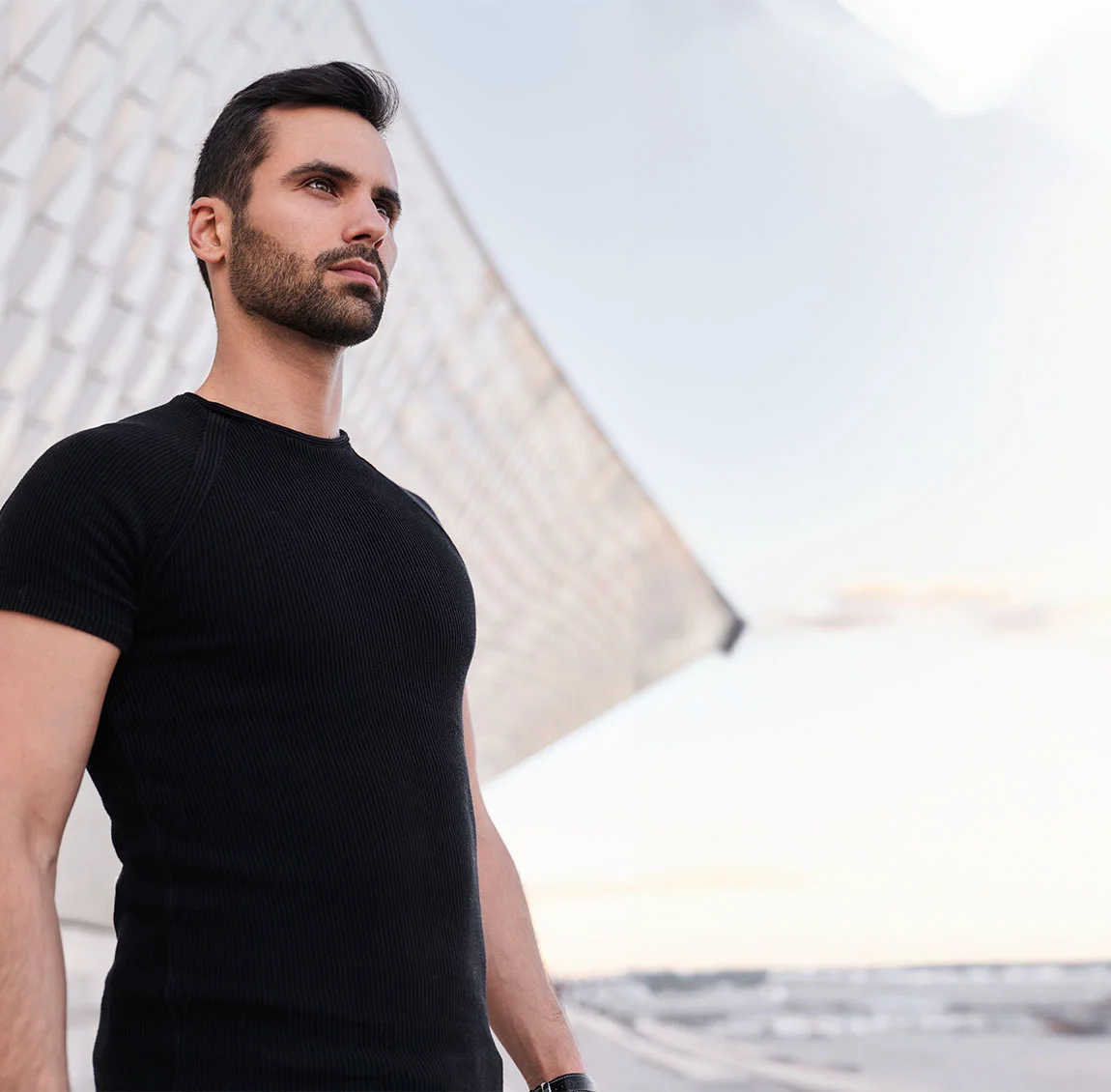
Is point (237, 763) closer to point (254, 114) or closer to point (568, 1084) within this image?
point (568, 1084)

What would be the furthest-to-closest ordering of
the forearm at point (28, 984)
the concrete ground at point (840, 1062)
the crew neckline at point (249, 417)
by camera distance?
1. the concrete ground at point (840, 1062)
2. the crew neckline at point (249, 417)
3. the forearm at point (28, 984)

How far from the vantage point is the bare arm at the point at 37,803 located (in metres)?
0.65

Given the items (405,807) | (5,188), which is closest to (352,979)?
(405,807)

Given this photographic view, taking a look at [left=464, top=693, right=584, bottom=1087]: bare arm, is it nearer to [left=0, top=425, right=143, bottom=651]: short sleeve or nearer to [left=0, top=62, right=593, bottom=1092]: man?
[left=0, top=62, right=593, bottom=1092]: man

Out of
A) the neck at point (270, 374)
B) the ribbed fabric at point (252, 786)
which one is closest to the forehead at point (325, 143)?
the neck at point (270, 374)

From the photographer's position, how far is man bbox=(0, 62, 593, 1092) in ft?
2.25

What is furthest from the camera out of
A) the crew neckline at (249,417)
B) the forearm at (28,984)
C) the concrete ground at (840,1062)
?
the concrete ground at (840,1062)

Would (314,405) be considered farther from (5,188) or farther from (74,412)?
(74,412)

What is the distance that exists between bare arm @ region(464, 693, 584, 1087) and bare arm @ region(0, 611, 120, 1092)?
31cm

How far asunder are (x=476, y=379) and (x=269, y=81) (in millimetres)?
6537

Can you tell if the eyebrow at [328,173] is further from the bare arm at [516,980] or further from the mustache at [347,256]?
the bare arm at [516,980]

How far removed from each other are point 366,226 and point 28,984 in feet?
1.85

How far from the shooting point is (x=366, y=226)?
0.91 meters

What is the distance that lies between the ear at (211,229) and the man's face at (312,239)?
0.05ft
